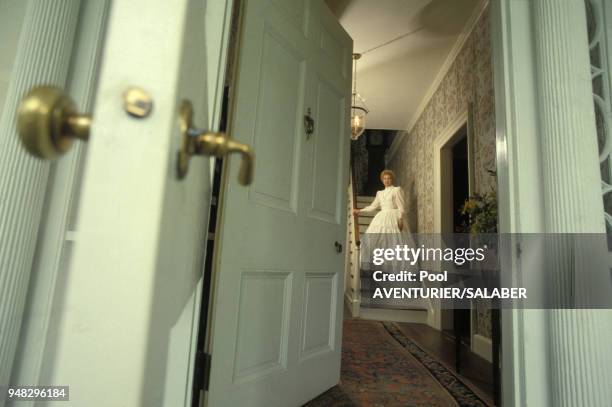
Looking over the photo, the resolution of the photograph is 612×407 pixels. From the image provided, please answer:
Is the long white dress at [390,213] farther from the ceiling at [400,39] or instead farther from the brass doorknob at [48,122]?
the brass doorknob at [48,122]

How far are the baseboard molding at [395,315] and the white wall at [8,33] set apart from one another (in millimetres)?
3681

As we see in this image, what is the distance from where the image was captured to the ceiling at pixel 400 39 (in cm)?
276

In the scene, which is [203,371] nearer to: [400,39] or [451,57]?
[400,39]

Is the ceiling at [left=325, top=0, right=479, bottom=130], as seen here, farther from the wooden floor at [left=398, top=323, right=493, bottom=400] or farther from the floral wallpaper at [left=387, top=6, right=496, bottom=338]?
the wooden floor at [left=398, top=323, right=493, bottom=400]

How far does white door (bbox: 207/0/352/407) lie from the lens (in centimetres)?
109

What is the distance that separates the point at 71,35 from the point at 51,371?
2.67 feet

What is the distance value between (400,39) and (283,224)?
8.87 feet

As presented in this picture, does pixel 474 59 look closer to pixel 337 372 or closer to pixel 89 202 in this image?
pixel 337 372

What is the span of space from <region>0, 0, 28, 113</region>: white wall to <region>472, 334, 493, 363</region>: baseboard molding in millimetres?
2819

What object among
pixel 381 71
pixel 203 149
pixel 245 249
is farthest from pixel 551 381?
pixel 381 71

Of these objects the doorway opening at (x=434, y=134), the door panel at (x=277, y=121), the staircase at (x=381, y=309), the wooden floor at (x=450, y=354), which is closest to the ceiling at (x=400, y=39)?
the doorway opening at (x=434, y=134)

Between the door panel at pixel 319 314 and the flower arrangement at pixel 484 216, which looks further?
the flower arrangement at pixel 484 216

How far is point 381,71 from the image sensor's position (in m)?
3.76

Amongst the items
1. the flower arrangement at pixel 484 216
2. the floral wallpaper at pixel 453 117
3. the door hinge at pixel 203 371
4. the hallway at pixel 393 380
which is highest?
the floral wallpaper at pixel 453 117
